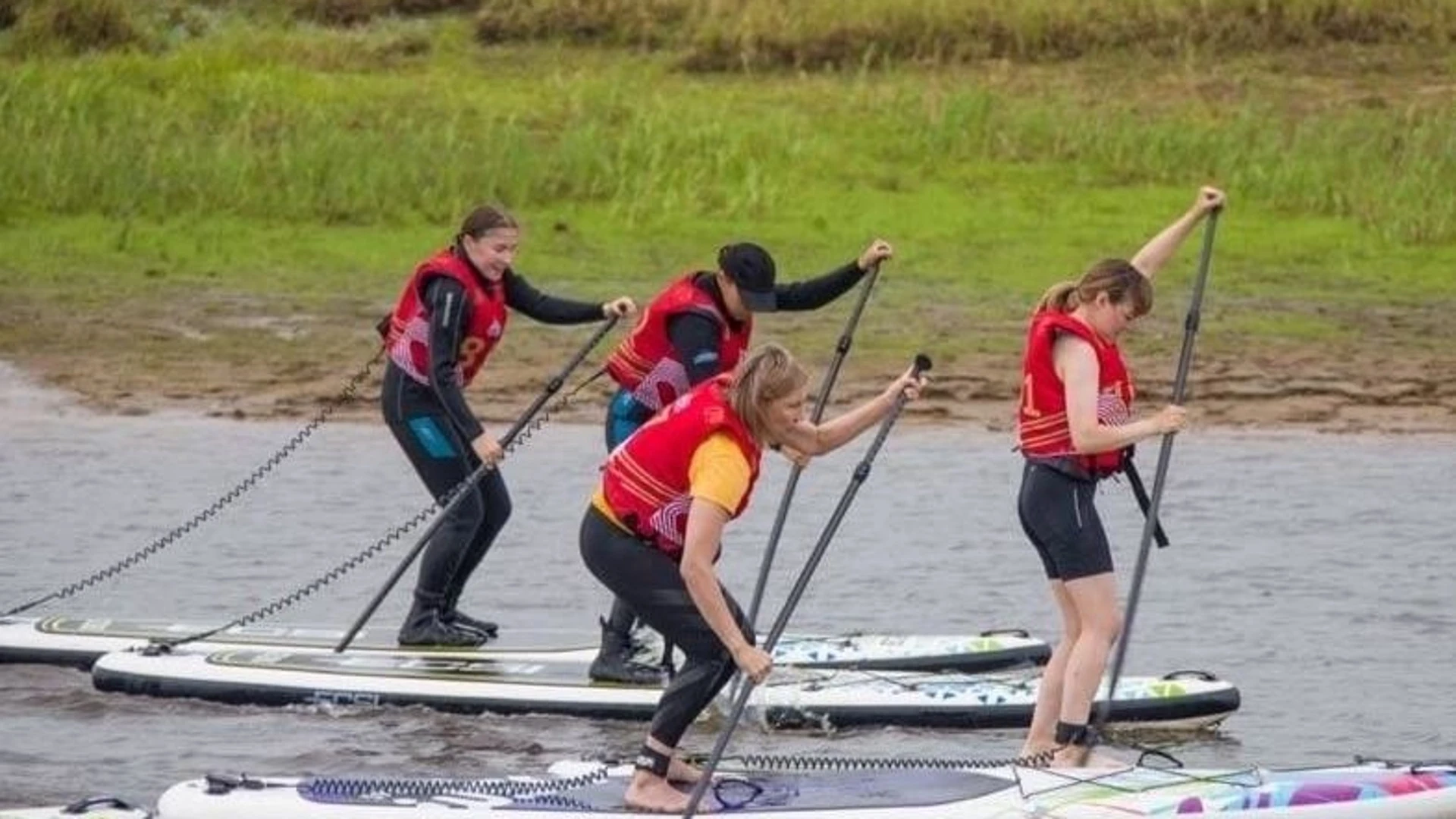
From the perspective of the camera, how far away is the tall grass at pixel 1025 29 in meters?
27.6

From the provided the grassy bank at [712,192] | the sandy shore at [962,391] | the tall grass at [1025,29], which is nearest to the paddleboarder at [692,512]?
the sandy shore at [962,391]

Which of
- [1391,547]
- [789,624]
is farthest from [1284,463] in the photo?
[789,624]

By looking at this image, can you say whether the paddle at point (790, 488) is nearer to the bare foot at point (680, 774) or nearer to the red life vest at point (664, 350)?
the red life vest at point (664, 350)

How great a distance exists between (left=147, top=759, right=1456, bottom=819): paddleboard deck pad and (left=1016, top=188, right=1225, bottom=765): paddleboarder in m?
0.38

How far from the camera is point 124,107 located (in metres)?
25.5

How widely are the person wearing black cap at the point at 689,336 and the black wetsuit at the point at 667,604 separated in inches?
73.9

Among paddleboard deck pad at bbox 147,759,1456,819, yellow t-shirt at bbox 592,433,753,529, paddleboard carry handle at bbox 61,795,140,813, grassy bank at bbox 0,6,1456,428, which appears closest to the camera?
yellow t-shirt at bbox 592,433,753,529

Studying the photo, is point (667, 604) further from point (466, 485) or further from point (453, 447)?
point (453, 447)

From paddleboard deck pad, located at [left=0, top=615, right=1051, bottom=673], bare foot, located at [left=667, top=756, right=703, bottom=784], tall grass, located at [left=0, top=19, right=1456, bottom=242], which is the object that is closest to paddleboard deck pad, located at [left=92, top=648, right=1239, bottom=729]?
paddleboard deck pad, located at [left=0, top=615, right=1051, bottom=673]

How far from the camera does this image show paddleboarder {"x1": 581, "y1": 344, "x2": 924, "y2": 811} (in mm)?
10539

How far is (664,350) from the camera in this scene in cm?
1337

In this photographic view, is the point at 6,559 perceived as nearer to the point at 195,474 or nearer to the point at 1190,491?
the point at 195,474

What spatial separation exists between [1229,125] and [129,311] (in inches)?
294

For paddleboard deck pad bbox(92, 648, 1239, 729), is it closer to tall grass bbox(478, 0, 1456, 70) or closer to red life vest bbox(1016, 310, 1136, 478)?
red life vest bbox(1016, 310, 1136, 478)
